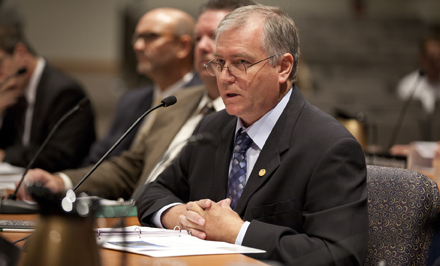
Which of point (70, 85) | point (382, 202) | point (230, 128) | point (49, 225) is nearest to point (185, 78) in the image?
point (70, 85)

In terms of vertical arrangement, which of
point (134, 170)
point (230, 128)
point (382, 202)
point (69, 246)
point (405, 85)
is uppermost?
point (69, 246)

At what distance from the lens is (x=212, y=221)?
1.35m

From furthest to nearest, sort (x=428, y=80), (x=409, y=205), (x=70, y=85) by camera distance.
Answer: (x=428, y=80)
(x=70, y=85)
(x=409, y=205)

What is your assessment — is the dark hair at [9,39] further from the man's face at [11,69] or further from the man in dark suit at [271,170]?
the man in dark suit at [271,170]

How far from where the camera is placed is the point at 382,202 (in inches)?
58.9

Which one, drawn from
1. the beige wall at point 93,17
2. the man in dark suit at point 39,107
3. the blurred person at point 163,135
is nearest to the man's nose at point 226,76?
the blurred person at point 163,135

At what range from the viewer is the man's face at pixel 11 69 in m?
3.14

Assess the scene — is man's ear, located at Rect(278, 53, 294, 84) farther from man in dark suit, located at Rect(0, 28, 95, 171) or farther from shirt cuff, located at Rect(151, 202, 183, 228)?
man in dark suit, located at Rect(0, 28, 95, 171)

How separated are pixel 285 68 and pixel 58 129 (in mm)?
2016

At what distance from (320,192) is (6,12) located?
2763 mm

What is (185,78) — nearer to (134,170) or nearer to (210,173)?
(134,170)

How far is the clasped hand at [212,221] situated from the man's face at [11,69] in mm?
2162

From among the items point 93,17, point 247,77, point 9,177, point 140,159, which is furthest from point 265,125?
point 93,17

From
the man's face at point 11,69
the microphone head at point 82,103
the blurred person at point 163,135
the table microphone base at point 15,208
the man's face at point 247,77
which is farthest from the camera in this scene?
the man's face at point 11,69
